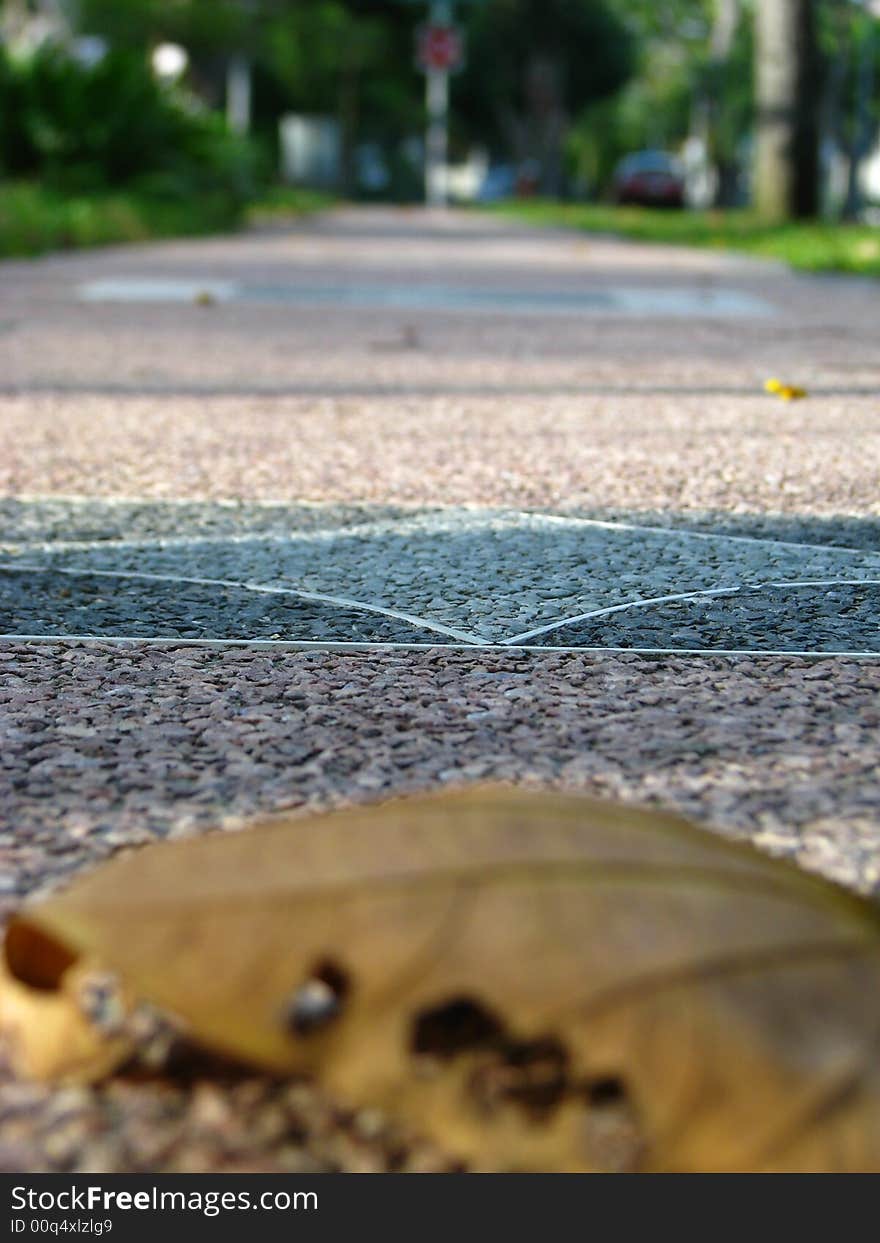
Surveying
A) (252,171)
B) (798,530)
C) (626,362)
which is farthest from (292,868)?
(252,171)

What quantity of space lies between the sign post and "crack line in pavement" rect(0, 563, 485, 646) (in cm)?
3875

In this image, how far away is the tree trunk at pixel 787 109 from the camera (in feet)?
77.4

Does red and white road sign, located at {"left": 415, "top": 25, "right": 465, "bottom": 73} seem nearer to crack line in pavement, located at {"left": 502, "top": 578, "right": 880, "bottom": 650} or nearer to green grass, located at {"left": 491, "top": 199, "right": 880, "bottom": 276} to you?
green grass, located at {"left": 491, "top": 199, "right": 880, "bottom": 276}

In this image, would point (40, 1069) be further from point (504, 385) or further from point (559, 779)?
point (504, 385)

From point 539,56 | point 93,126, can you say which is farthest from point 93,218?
point 539,56

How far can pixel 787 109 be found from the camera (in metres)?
23.7

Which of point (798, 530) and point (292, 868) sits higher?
point (292, 868)

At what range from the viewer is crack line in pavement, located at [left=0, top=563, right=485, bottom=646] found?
295cm

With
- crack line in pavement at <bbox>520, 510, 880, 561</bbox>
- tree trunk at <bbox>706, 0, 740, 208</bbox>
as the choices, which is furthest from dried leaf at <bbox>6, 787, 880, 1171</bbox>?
tree trunk at <bbox>706, 0, 740, 208</bbox>

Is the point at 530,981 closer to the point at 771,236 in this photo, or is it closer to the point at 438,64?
the point at 771,236

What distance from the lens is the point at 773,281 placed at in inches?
536

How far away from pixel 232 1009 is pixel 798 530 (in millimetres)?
2671

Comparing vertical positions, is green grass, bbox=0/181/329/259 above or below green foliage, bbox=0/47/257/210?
below

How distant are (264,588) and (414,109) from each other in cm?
5091
